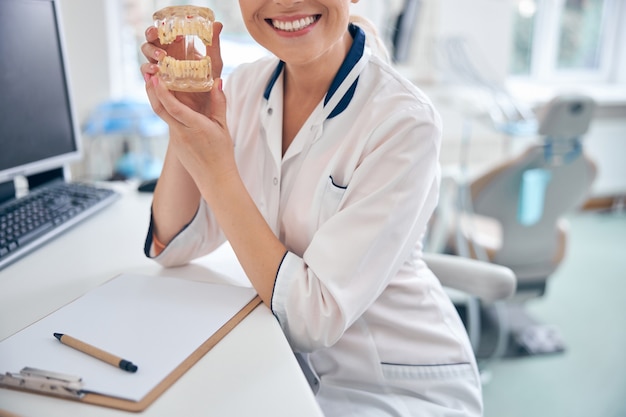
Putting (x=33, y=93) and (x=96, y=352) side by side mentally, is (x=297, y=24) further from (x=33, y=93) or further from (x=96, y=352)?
(x=33, y=93)

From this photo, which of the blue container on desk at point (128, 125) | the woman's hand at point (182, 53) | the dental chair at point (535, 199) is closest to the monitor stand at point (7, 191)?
→ the woman's hand at point (182, 53)

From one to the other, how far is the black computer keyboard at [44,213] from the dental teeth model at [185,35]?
0.43 metres

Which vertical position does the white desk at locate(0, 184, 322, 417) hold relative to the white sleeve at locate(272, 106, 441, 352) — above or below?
below

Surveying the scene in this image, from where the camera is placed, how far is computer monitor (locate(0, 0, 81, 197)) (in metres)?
1.12

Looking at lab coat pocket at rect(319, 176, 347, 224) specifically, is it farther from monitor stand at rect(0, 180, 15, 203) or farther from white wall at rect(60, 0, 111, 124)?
white wall at rect(60, 0, 111, 124)

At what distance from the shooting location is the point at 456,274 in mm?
1084

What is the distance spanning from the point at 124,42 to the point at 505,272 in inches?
106

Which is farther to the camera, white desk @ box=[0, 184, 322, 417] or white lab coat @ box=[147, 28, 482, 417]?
white lab coat @ box=[147, 28, 482, 417]

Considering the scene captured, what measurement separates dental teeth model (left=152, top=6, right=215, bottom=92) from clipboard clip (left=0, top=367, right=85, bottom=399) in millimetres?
413

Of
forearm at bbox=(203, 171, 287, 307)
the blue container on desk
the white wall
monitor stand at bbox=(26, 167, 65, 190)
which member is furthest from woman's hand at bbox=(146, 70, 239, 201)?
the white wall

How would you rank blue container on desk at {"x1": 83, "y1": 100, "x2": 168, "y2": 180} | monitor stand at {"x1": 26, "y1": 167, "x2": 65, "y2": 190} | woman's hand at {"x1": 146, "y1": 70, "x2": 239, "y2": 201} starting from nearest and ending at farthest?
woman's hand at {"x1": 146, "y1": 70, "x2": 239, "y2": 201} < monitor stand at {"x1": 26, "y1": 167, "x2": 65, "y2": 190} < blue container on desk at {"x1": 83, "y1": 100, "x2": 168, "y2": 180}

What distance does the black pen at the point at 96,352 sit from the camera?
0.61 metres

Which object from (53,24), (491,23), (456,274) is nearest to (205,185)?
(456,274)

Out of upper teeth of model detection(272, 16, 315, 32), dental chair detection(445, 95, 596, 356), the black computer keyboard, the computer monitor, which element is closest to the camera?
upper teeth of model detection(272, 16, 315, 32)
